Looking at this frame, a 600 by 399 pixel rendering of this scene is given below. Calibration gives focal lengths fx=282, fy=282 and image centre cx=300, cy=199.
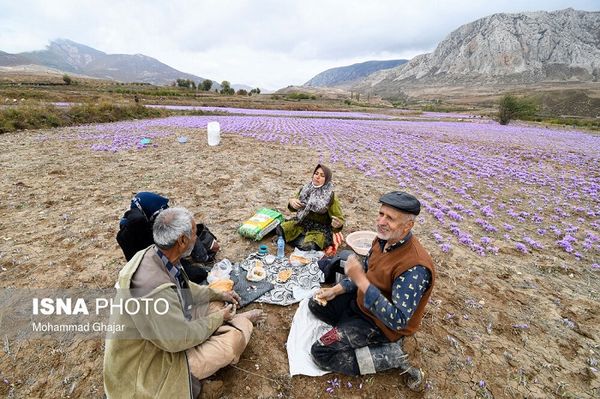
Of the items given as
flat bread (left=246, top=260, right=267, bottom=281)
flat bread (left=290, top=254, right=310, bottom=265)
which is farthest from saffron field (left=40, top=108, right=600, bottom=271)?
flat bread (left=246, top=260, right=267, bottom=281)

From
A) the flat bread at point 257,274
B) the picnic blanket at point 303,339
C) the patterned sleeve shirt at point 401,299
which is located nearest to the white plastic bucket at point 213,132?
the flat bread at point 257,274

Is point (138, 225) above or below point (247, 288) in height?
above

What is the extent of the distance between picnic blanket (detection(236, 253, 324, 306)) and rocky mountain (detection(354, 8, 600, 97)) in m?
143

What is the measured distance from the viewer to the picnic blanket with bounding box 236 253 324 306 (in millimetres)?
3752

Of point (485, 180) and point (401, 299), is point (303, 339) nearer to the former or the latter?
point (401, 299)

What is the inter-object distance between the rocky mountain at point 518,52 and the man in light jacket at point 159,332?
476 ft

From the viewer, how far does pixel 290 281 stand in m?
4.07

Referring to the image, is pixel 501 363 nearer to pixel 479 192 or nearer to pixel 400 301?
pixel 400 301

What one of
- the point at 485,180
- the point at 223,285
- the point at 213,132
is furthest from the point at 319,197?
the point at 213,132

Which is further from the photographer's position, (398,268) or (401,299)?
(398,268)

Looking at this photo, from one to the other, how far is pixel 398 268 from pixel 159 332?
6.12 ft

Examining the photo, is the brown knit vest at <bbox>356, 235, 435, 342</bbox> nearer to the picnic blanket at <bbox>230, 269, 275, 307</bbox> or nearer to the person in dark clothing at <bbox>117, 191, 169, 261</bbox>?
→ the picnic blanket at <bbox>230, 269, 275, 307</bbox>

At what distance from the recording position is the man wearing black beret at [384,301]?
222cm

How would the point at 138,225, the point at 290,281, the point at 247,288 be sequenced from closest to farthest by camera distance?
the point at 138,225 < the point at 247,288 < the point at 290,281
